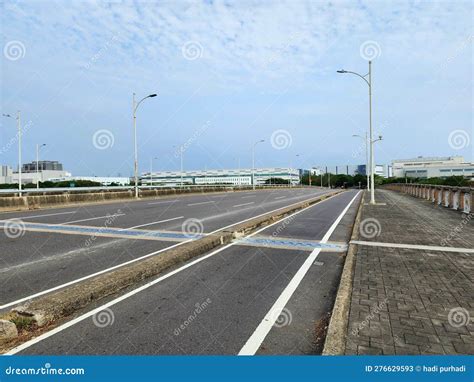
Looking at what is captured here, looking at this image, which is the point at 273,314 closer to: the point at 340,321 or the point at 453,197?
the point at 340,321

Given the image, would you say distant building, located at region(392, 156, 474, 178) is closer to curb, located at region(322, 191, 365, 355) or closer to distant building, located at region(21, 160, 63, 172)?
curb, located at region(322, 191, 365, 355)

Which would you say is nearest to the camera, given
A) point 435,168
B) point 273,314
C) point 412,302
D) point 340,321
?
point 340,321

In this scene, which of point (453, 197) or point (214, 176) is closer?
point (453, 197)

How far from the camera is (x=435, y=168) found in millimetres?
136875

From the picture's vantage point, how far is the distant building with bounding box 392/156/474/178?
131 metres

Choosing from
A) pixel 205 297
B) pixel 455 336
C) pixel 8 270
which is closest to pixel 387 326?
pixel 455 336

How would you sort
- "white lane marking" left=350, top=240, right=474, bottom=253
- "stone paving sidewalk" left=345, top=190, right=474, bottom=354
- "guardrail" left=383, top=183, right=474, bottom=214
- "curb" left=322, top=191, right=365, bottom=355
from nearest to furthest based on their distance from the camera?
"curb" left=322, top=191, right=365, bottom=355, "stone paving sidewalk" left=345, top=190, right=474, bottom=354, "white lane marking" left=350, top=240, right=474, bottom=253, "guardrail" left=383, top=183, right=474, bottom=214

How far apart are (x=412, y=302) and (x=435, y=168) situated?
15212 centimetres

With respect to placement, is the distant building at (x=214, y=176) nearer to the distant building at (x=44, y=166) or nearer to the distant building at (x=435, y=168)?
the distant building at (x=44, y=166)

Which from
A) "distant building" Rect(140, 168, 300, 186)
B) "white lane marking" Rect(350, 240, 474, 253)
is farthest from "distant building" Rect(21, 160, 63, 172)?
"white lane marking" Rect(350, 240, 474, 253)

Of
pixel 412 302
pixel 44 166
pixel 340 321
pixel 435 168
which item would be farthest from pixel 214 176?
pixel 340 321

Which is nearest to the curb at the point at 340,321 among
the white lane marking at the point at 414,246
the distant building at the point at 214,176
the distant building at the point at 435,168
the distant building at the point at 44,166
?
the white lane marking at the point at 414,246

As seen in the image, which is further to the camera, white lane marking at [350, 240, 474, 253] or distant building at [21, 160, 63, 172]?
distant building at [21, 160, 63, 172]

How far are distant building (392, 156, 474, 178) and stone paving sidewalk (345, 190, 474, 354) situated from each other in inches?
4769
